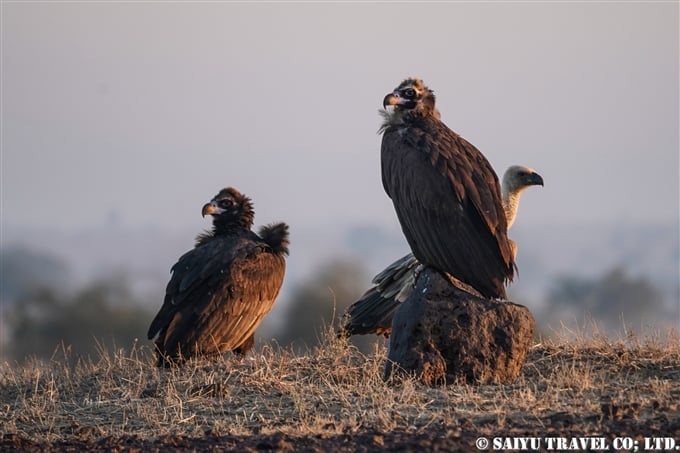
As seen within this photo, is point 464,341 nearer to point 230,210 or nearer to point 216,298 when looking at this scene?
point 216,298

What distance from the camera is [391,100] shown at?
1125 centimetres

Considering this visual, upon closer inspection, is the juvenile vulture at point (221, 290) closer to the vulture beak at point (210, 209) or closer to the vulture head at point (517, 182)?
the vulture beak at point (210, 209)

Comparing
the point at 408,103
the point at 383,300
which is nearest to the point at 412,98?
the point at 408,103

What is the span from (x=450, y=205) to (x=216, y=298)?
279 cm

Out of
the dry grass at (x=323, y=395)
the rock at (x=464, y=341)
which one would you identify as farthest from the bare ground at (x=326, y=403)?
the rock at (x=464, y=341)

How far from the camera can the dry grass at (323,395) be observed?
856 centimetres

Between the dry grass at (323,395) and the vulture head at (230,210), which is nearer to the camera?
the dry grass at (323,395)

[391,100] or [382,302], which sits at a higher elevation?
[391,100]

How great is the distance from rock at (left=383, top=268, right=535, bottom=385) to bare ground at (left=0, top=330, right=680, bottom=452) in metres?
0.21

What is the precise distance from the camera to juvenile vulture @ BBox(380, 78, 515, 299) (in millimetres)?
10273

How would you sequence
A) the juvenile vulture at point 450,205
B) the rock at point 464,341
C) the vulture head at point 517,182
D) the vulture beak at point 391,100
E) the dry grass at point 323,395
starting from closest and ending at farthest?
the dry grass at point 323,395
the rock at point 464,341
the juvenile vulture at point 450,205
the vulture beak at point 391,100
the vulture head at point 517,182

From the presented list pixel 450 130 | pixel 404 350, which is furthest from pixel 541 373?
pixel 450 130

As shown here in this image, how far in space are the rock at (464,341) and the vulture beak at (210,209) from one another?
12.3 feet

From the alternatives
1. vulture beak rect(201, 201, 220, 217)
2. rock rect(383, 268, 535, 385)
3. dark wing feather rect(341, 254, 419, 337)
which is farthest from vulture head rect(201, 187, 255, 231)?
rock rect(383, 268, 535, 385)
